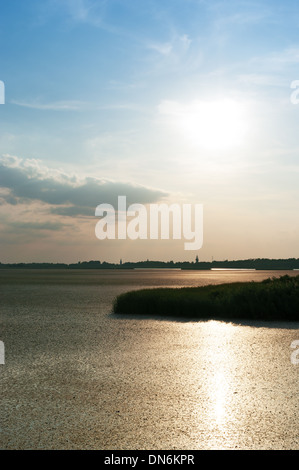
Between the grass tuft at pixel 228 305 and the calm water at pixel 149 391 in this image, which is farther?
the grass tuft at pixel 228 305

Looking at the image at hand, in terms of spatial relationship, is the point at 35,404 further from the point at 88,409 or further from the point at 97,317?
the point at 97,317

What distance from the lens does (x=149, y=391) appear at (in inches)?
288

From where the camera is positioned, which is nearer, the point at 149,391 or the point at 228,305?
the point at 149,391

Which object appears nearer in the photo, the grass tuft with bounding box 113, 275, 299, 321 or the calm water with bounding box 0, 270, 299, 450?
the calm water with bounding box 0, 270, 299, 450

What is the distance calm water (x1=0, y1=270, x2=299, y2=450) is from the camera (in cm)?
532

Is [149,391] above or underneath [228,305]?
underneath

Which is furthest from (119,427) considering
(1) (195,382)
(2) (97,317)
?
(2) (97,317)

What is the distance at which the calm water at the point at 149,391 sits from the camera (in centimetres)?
532

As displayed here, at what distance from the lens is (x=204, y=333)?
14375 mm
